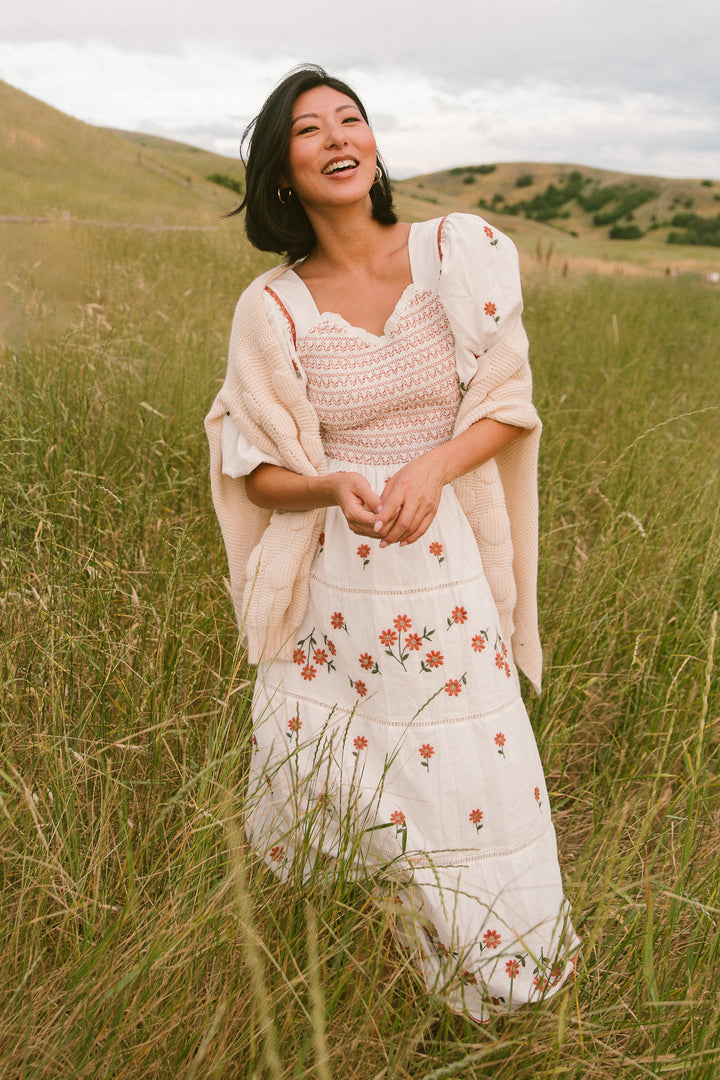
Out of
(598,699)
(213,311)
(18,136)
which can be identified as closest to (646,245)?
(18,136)

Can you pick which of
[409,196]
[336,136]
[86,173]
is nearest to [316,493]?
[336,136]

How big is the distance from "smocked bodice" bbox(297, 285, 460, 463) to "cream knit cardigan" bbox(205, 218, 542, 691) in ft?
0.15

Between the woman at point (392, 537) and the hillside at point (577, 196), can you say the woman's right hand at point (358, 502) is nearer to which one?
→ the woman at point (392, 537)

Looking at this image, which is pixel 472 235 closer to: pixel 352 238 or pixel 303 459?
pixel 352 238

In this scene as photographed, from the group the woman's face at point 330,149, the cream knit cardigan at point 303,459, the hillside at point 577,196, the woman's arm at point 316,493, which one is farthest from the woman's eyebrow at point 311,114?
the hillside at point 577,196

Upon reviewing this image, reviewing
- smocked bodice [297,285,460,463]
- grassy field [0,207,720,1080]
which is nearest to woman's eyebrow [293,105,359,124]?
smocked bodice [297,285,460,463]

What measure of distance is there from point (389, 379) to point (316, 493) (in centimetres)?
30

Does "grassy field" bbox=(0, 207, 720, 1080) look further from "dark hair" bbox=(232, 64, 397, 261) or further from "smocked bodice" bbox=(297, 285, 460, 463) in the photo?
"dark hair" bbox=(232, 64, 397, 261)

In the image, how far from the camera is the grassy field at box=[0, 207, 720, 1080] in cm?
111

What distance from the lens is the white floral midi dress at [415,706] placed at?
1518 millimetres

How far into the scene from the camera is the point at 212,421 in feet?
6.03

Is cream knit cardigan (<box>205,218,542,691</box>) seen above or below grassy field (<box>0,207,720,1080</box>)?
above

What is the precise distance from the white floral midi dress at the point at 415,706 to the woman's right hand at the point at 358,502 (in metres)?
0.17

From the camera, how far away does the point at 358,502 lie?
1.43 meters
